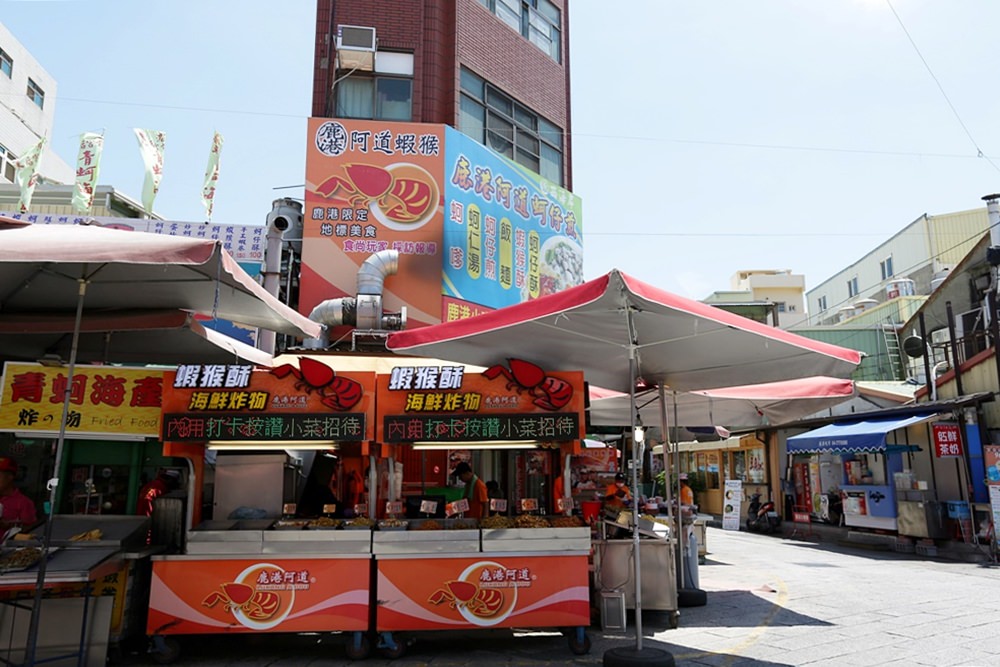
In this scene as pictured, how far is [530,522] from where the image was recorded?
7.08 metres

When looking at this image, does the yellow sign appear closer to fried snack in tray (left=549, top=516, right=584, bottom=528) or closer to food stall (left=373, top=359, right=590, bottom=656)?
food stall (left=373, top=359, right=590, bottom=656)

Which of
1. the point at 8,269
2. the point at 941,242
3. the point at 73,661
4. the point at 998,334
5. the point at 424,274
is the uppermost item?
the point at 941,242

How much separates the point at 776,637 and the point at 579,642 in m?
2.14

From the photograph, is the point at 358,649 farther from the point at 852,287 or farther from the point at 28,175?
the point at 852,287

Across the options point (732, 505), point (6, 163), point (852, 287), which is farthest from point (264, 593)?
point (852, 287)

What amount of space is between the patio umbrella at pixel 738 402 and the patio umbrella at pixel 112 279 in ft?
16.2

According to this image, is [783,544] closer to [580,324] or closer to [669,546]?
[669,546]

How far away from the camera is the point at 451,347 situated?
7.31 metres

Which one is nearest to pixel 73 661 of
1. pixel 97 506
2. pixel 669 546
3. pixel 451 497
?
pixel 97 506

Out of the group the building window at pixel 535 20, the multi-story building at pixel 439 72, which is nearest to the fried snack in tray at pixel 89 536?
the multi-story building at pixel 439 72

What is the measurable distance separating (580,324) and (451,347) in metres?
1.45

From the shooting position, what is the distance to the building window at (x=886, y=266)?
120 ft

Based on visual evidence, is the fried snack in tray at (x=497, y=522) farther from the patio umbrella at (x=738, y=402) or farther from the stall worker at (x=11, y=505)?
the stall worker at (x=11, y=505)

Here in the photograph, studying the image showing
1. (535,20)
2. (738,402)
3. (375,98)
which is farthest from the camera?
(535,20)
